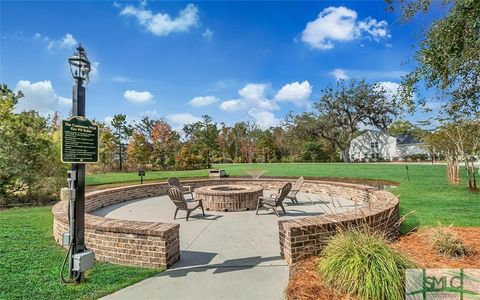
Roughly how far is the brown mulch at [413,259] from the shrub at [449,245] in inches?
3.1

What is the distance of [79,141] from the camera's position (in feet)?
11.2

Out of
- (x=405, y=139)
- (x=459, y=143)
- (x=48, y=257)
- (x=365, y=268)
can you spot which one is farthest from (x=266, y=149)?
(x=365, y=268)

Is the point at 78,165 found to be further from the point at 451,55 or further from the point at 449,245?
the point at 451,55

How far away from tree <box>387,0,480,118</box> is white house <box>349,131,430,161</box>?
44.5 meters

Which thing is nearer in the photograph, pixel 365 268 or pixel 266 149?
pixel 365 268

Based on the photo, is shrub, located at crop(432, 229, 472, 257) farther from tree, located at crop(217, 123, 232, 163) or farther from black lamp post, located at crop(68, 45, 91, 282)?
tree, located at crop(217, 123, 232, 163)

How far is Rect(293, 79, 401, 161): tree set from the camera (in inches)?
1678

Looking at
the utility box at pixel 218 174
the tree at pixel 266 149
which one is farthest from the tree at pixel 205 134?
the utility box at pixel 218 174

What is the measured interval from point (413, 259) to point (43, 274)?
458cm

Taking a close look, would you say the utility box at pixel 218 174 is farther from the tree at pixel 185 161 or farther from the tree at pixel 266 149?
the tree at pixel 266 149

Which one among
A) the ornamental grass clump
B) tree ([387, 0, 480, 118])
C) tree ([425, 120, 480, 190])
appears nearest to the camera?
the ornamental grass clump

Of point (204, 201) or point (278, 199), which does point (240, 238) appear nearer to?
point (278, 199)

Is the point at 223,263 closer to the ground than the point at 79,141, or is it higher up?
closer to the ground

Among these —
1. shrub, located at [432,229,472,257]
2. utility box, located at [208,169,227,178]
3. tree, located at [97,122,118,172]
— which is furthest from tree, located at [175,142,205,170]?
shrub, located at [432,229,472,257]
